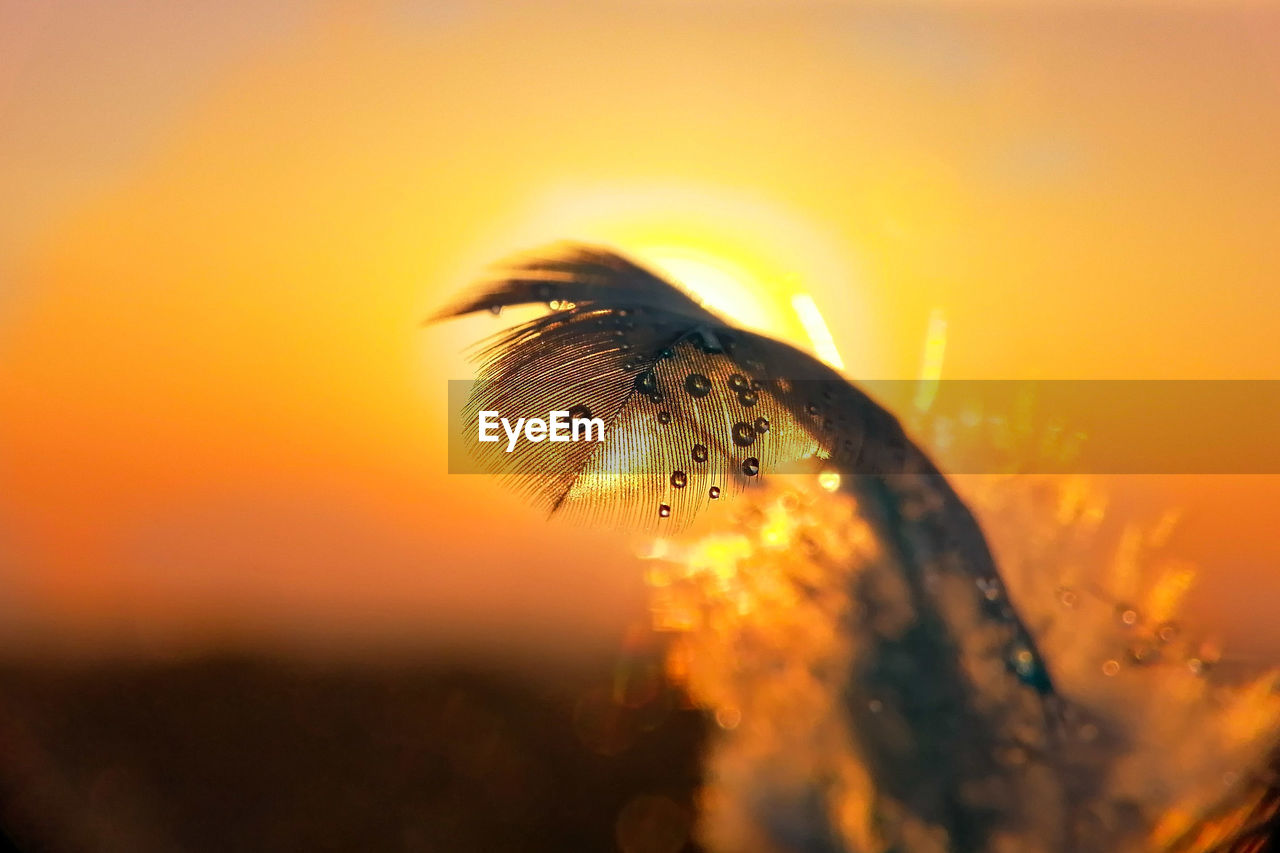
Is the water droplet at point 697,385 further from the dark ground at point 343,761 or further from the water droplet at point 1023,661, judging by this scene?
the dark ground at point 343,761

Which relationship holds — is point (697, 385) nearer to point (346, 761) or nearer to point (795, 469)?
A: point (795, 469)

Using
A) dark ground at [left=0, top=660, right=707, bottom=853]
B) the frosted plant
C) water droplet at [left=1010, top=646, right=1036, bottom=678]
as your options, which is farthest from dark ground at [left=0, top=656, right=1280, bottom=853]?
water droplet at [left=1010, top=646, right=1036, bottom=678]

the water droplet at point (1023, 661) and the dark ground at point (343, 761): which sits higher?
the water droplet at point (1023, 661)

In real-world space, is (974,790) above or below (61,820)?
above

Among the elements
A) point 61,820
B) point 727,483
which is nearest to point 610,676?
point 727,483

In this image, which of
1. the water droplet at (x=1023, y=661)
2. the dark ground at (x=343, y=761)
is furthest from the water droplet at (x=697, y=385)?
the dark ground at (x=343, y=761)

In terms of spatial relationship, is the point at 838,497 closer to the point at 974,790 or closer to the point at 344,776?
the point at 974,790

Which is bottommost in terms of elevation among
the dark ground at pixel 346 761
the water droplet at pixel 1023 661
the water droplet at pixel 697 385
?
the dark ground at pixel 346 761
